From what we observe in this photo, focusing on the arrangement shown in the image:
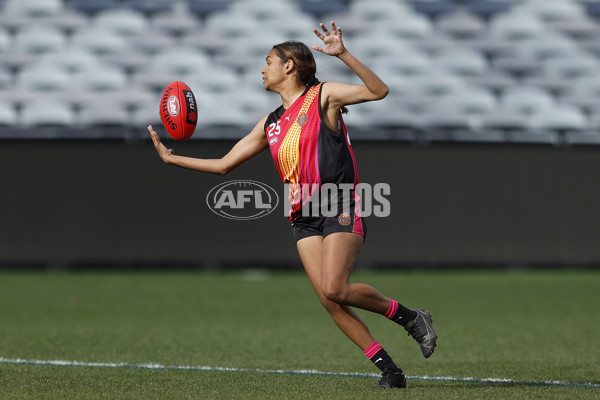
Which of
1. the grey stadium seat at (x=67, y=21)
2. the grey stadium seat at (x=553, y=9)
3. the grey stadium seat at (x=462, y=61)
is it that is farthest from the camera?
the grey stadium seat at (x=553, y=9)

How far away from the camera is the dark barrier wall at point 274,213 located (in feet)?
50.6

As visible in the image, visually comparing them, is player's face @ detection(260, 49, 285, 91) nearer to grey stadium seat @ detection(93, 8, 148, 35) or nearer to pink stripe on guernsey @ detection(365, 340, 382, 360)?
pink stripe on guernsey @ detection(365, 340, 382, 360)

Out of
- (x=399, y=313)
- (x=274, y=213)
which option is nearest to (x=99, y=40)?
(x=274, y=213)

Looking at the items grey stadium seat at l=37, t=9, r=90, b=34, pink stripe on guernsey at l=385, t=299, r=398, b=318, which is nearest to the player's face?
pink stripe on guernsey at l=385, t=299, r=398, b=318

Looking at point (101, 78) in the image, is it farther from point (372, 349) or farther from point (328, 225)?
point (372, 349)

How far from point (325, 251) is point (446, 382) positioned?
4.45 ft

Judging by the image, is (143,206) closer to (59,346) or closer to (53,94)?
(53,94)

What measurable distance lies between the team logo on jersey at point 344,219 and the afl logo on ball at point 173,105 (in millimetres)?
1610

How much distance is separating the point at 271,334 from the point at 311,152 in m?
3.75

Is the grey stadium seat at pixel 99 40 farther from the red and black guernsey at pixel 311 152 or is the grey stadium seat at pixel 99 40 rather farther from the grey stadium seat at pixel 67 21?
the red and black guernsey at pixel 311 152

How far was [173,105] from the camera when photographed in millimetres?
6898

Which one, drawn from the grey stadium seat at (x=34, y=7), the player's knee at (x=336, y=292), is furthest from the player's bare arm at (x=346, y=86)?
the grey stadium seat at (x=34, y=7)

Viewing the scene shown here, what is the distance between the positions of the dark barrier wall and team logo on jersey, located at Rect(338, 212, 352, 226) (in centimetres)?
905

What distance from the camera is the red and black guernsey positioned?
6.05 m
